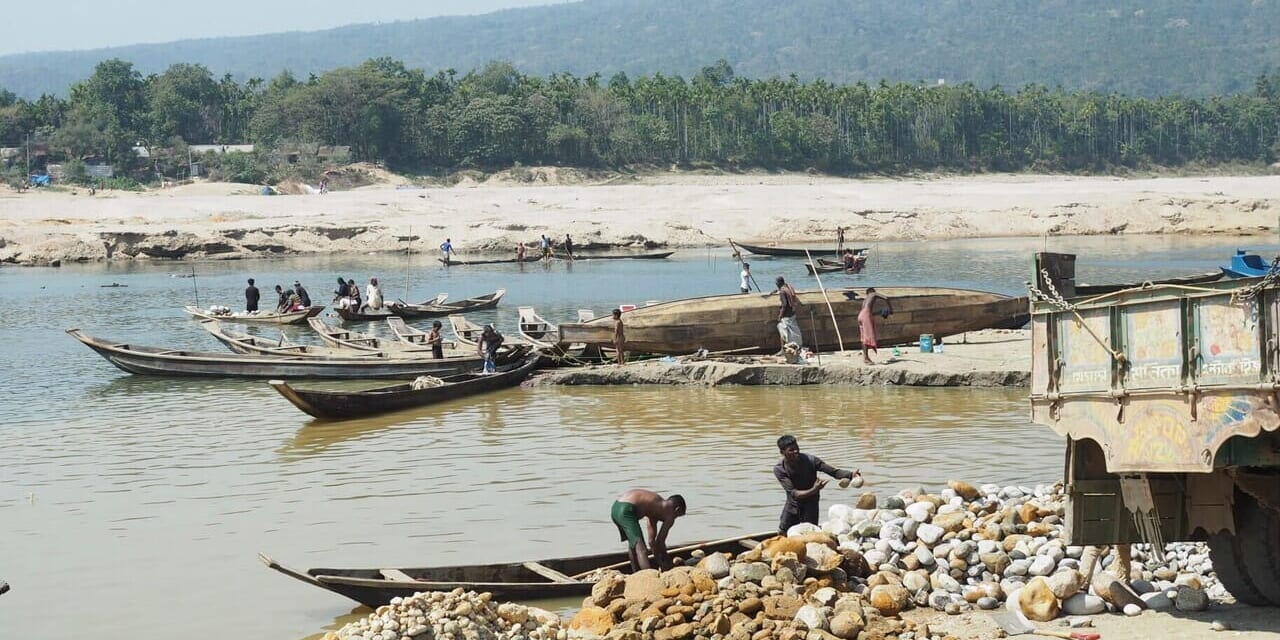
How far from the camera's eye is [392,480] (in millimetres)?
15398

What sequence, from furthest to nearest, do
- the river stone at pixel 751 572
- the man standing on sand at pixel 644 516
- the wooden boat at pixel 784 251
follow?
the wooden boat at pixel 784 251
the man standing on sand at pixel 644 516
the river stone at pixel 751 572

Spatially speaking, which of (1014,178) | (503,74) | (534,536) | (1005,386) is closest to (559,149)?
(503,74)

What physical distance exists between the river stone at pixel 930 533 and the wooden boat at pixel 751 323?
470 inches

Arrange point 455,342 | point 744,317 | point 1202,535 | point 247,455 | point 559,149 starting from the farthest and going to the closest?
point 559,149 → point 455,342 → point 744,317 → point 247,455 → point 1202,535

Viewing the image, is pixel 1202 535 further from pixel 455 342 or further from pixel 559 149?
pixel 559 149

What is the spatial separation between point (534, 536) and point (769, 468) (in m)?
3.38

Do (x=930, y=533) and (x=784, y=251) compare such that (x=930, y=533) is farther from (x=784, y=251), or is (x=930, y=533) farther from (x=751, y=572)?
(x=784, y=251)

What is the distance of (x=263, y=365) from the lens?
23.1 meters

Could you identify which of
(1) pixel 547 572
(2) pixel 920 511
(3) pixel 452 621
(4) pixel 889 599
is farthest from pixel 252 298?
(4) pixel 889 599

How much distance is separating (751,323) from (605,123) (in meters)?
73.1

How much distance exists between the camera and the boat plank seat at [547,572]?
1004 cm

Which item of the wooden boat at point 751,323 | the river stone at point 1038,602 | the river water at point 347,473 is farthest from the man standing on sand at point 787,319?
the river stone at point 1038,602

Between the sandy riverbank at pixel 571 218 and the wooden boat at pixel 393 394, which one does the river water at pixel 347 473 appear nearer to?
the wooden boat at pixel 393 394

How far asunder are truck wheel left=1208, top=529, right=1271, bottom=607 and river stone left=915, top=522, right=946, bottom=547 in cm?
188
